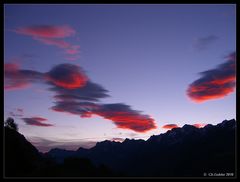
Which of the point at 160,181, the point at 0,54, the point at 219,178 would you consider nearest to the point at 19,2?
the point at 0,54

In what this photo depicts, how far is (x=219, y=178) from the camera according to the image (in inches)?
862

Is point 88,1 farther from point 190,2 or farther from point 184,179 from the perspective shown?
point 184,179

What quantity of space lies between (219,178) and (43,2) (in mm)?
22203

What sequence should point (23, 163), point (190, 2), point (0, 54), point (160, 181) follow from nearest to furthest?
1. point (160, 181)
2. point (190, 2)
3. point (0, 54)
4. point (23, 163)

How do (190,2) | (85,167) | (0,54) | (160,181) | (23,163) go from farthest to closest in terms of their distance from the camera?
(85,167)
(23,163)
(0,54)
(190,2)
(160,181)

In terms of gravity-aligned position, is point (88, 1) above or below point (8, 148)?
above

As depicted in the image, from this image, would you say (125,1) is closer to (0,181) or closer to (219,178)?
(219,178)

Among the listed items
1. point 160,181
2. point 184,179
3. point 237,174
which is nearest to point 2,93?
point 160,181

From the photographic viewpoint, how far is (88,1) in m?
24.2

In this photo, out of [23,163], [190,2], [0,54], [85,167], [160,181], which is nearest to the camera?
[160,181]

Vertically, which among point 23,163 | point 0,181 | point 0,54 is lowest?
point 23,163

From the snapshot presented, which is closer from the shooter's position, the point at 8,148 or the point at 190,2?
the point at 190,2

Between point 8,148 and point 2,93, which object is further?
point 8,148

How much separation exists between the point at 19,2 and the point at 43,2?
2.26 m
